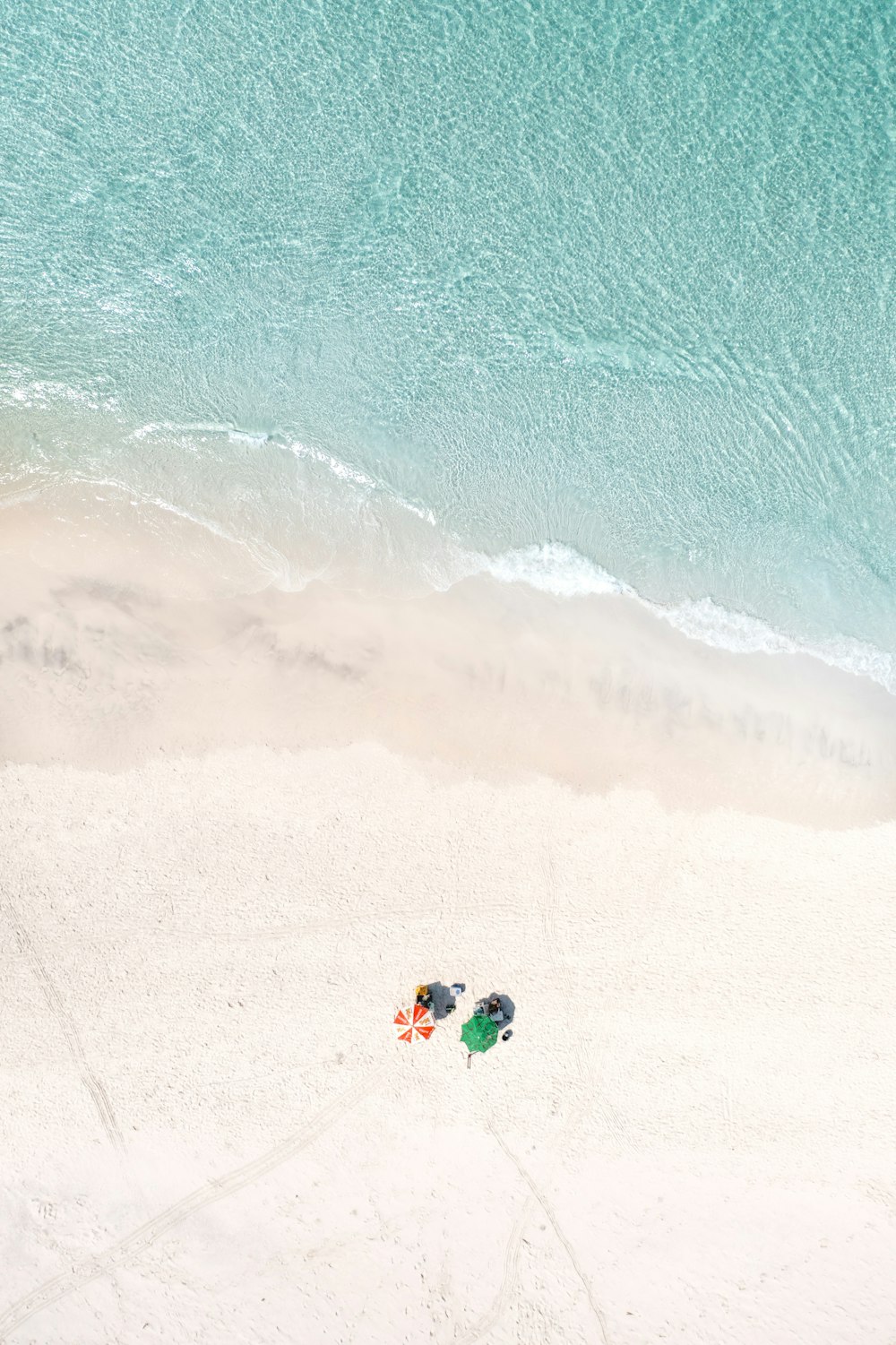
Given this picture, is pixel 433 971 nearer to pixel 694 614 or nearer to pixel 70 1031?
pixel 70 1031

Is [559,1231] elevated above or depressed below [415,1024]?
below

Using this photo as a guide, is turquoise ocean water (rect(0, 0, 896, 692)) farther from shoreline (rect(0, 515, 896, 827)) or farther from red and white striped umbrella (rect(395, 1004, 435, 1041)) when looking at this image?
red and white striped umbrella (rect(395, 1004, 435, 1041))

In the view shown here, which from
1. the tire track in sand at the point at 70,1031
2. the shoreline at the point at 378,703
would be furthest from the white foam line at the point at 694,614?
the tire track in sand at the point at 70,1031

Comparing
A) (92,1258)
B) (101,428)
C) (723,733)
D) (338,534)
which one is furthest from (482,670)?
(92,1258)

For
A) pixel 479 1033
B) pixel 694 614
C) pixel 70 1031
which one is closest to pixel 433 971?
pixel 479 1033

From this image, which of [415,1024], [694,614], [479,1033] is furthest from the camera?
[694,614]

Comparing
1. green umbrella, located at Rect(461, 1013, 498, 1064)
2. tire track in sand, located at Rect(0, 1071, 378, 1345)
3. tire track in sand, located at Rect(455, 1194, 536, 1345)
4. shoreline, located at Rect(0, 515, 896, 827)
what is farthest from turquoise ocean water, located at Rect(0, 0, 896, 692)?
tire track in sand, located at Rect(455, 1194, 536, 1345)
